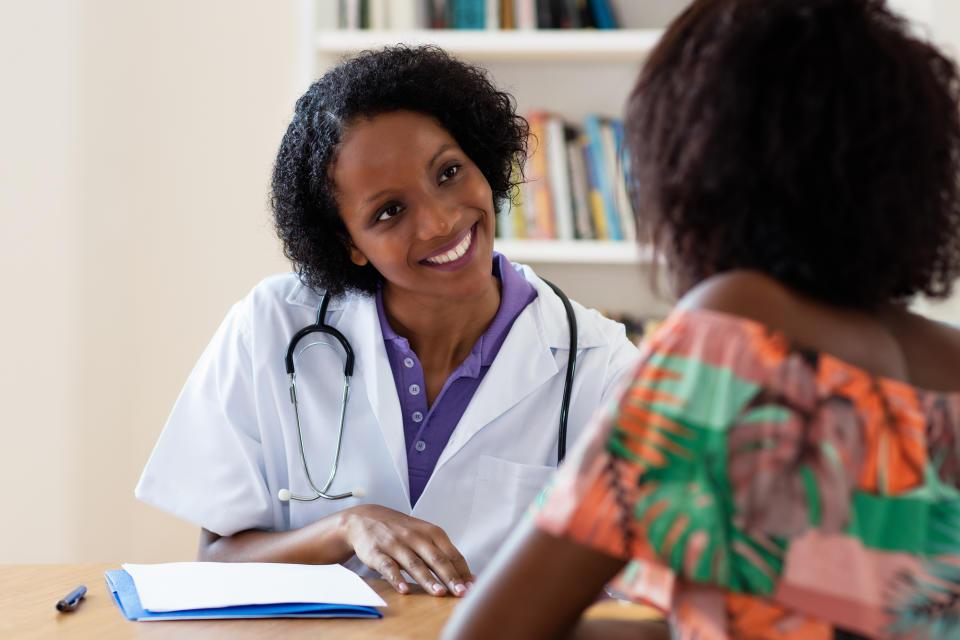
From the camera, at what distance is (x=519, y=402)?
1.50 m

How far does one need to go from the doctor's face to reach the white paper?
0.49m

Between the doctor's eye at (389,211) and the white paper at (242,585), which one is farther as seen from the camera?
the doctor's eye at (389,211)

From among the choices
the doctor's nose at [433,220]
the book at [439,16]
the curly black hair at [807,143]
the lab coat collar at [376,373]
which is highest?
the book at [439,16]

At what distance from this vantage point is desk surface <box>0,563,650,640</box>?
38.7 inches

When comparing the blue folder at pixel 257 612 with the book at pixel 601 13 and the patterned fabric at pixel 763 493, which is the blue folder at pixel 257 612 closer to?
the patterned fabric at pixel 763 493

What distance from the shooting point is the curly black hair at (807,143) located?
67 cm

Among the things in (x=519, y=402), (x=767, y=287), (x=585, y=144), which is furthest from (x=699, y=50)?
(x=585, y=144)

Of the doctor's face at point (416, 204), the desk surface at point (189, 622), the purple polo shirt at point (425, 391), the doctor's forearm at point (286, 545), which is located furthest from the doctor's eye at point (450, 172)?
the desk surface at point (189, 622)

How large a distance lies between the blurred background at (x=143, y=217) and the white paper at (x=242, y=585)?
Result: 1115 millimetres

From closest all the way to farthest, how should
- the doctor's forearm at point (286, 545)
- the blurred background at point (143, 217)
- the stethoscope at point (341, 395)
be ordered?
the doctor's forearm at point (286, 545), the stethoscope at point (341, 395), the blurred background at point (143, 217)

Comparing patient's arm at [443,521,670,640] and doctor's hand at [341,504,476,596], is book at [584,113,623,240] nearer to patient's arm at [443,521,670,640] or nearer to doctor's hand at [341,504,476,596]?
doctor's hand at [341,504,476,596]

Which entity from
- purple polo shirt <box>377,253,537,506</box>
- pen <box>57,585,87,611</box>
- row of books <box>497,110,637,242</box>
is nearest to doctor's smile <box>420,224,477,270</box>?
purple polo shirt <box>377,253,537,506</box>

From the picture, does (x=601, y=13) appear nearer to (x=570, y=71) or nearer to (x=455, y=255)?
(x=570, y=71)

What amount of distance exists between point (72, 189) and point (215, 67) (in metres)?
0.47
